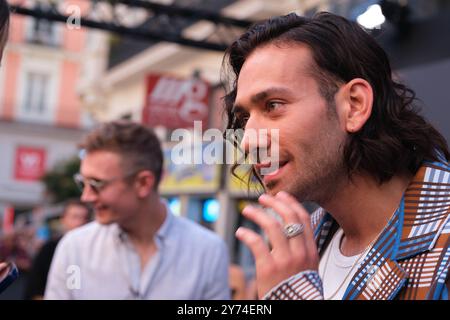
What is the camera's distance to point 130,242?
3.58 meters

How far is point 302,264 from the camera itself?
1.44m

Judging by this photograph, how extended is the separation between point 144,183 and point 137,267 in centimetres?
54

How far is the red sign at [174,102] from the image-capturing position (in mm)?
9797

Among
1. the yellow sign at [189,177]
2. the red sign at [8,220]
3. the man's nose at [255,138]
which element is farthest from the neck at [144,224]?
the red sign at [8,220]

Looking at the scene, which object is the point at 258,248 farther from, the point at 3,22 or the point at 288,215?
the point at 3,22

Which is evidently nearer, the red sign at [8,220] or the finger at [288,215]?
the finger at [288,215]

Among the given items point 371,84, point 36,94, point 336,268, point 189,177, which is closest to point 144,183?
point 336,268

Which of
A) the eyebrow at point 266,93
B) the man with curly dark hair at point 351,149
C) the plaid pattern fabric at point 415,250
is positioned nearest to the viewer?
the plaid pattern fabric at point 415,250

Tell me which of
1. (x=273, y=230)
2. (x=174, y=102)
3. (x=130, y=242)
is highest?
(x=174, y=102)

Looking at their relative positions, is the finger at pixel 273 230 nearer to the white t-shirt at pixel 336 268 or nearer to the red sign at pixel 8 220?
the white t-shirt at pixel 336 268

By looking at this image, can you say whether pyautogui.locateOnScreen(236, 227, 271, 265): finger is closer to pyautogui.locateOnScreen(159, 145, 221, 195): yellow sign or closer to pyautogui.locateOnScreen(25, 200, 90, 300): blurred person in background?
pyautogui.locateOnScreen(25, 200, 90, 300): blurred person in background

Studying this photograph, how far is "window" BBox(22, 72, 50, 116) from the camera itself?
26094 millimetres

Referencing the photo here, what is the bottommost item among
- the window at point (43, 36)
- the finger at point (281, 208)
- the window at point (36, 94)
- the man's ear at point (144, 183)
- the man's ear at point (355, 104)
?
the finger at point (281, 208)

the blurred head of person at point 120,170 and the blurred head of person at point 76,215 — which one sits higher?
the blurred head of person at point 120,170
